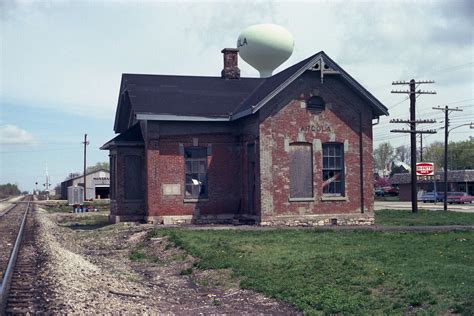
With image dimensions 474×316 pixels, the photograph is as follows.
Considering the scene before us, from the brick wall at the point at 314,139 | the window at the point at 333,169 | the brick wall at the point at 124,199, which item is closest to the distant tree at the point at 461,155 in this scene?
the brick wall at the point at 314,139

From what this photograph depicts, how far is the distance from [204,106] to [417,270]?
17194mm

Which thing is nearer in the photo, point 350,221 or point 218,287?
point 218,287

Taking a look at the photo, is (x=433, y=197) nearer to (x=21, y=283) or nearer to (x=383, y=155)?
(x=21, y=283)

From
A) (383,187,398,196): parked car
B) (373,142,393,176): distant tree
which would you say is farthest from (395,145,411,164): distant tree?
(383,187,398,196): parked car

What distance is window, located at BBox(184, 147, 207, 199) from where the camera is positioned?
89.4 feet

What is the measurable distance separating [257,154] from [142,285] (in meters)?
12.8

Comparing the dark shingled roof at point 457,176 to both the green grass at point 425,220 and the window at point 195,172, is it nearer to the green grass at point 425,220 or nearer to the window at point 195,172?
the green grass at point 425,220

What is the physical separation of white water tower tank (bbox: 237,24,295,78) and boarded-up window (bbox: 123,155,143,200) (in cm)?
952

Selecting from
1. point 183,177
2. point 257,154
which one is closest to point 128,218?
point 183,177

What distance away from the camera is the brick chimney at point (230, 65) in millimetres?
32031

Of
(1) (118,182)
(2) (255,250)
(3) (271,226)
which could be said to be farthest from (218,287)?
(1) (118,182)

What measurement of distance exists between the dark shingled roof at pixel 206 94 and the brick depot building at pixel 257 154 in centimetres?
6

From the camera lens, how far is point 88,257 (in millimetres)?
18344

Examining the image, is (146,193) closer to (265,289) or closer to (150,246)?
(150,246)
